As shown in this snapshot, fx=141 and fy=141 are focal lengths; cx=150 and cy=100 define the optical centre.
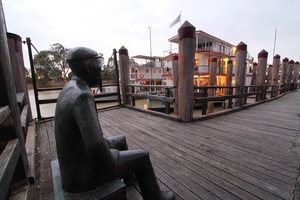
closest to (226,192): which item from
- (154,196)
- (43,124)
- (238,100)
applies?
(154,196)

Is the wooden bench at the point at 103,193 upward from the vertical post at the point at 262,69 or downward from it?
downward

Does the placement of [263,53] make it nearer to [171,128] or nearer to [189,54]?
[189,54]

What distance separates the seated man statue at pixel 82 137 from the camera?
0.70 metres

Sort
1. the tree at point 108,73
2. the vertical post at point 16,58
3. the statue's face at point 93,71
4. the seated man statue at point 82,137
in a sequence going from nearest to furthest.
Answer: the seated man statue at point 82,137
the statue's face at point 93,71
the vertical post at point 16,58
the tree at point 108,73

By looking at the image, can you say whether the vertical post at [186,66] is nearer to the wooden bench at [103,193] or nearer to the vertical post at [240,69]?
the vertical post at [240,69]

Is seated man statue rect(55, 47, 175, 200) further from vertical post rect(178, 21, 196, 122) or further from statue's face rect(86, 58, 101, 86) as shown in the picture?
vertical post rect(178, 21, 196, 122)

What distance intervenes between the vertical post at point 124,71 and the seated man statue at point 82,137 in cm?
389

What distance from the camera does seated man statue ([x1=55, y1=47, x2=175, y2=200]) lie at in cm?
70

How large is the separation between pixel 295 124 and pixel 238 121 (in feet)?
3.68

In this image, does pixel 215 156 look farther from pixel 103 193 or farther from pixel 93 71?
pixel 93 71

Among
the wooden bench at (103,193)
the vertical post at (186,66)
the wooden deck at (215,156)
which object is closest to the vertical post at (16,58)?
the wooden deck at (215,156)

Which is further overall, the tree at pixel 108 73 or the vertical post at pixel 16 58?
the tree at pixel 108 73

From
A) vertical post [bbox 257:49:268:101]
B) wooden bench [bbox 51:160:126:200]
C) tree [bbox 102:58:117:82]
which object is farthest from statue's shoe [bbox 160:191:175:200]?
vertical post [bbox 257:49:268:101]

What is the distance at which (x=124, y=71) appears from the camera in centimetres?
466
